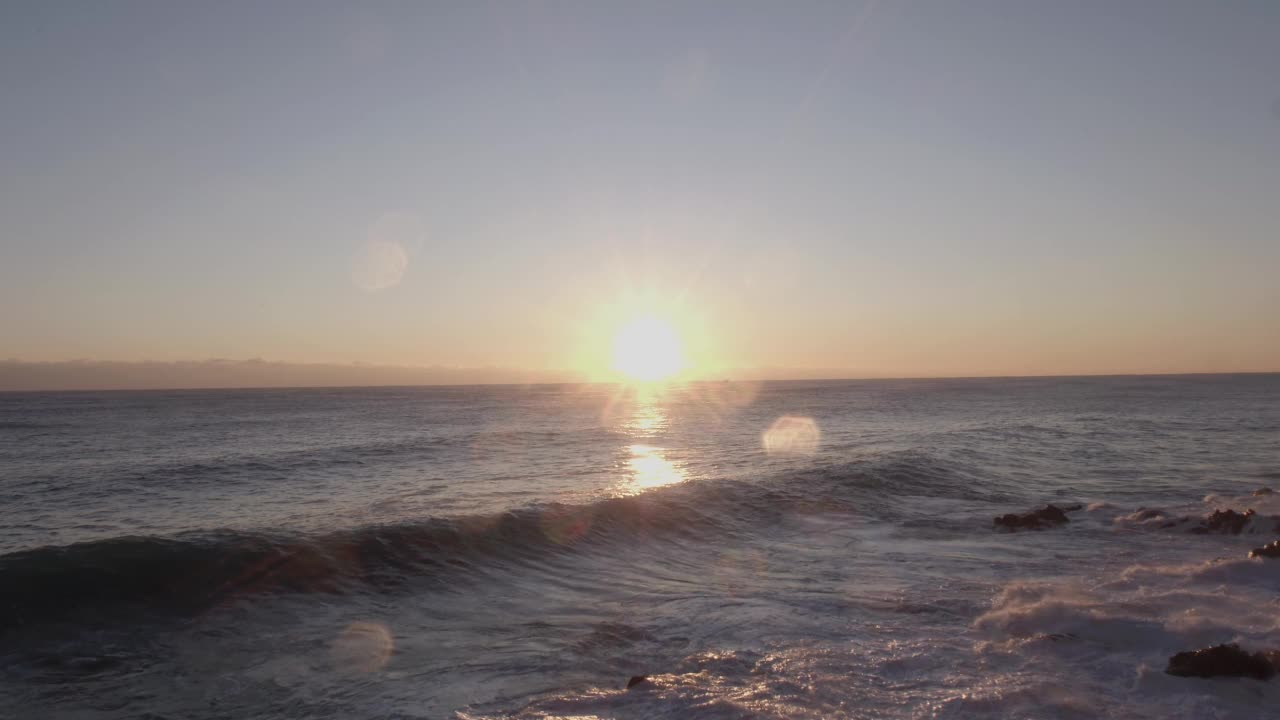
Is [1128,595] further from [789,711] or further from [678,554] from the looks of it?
[678,554]

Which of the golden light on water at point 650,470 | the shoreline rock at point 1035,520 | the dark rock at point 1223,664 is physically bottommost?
the golden light on water at point 650,470

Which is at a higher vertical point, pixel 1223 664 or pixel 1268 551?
pixel 1223 664

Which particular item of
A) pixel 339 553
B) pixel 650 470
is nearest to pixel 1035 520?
pixel 650 470

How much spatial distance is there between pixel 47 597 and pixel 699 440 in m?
34.2

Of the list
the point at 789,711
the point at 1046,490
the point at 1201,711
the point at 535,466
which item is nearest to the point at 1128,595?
the point at 1201,711

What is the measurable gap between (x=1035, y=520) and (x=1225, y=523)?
13.0 feet

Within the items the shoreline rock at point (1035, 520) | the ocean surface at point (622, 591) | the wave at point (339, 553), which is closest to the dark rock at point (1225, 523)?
the ocean surface at point (622, 591)

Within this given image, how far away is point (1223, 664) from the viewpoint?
8000mm

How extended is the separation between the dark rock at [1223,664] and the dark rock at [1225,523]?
10737mm

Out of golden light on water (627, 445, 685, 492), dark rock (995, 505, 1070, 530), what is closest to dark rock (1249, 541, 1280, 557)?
dark rock (995, 505, 1070, 530)

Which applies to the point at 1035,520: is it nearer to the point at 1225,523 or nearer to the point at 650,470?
the point at 1225,523

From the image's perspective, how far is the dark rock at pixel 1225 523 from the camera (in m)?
17.0

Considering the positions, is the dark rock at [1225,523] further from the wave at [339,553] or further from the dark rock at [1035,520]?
the wave at [339,553]

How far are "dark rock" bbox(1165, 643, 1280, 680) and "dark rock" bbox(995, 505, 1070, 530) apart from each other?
10.1 m
